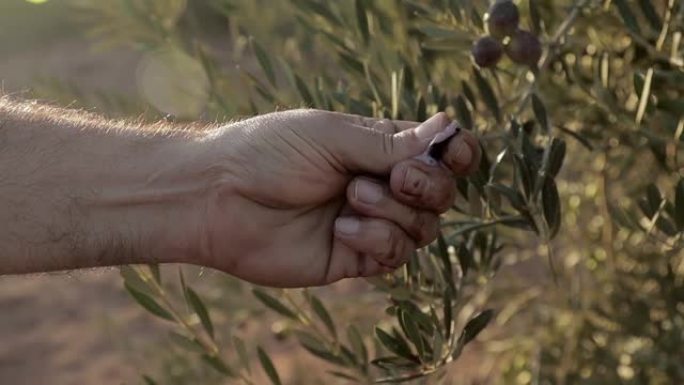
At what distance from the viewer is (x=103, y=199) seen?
1528 mm

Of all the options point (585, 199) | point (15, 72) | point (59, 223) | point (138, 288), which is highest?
point (59, 223)

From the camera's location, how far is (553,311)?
2.46 meters

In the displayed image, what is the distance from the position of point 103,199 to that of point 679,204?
73cm

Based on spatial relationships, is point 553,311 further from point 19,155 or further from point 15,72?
point 15,72

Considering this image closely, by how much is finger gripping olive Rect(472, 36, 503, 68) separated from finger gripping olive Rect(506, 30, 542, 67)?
0.06 feet

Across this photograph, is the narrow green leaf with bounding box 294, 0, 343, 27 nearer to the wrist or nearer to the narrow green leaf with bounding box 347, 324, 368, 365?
the wrist

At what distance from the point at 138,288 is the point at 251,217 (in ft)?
0.81

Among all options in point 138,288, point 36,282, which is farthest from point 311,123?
point 36,282

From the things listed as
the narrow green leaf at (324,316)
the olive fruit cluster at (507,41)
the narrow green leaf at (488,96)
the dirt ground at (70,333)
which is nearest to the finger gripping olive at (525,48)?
the olive fruit cluster at (507,41)

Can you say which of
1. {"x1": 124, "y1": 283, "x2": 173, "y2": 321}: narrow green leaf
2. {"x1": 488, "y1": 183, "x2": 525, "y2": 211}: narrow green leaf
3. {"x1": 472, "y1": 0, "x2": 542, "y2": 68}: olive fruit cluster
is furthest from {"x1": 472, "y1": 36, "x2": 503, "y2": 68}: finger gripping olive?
{"x1": 124, "y1": 283, "x2": 173, "y2": 321}: narrow green leaf

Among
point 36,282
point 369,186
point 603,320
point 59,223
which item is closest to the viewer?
point 369,186

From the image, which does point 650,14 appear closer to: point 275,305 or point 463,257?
point 463,257

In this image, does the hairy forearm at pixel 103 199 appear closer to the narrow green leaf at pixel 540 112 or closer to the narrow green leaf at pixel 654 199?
the narrow green leaf at pixel 540 112

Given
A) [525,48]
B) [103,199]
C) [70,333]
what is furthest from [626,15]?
[70,333]
